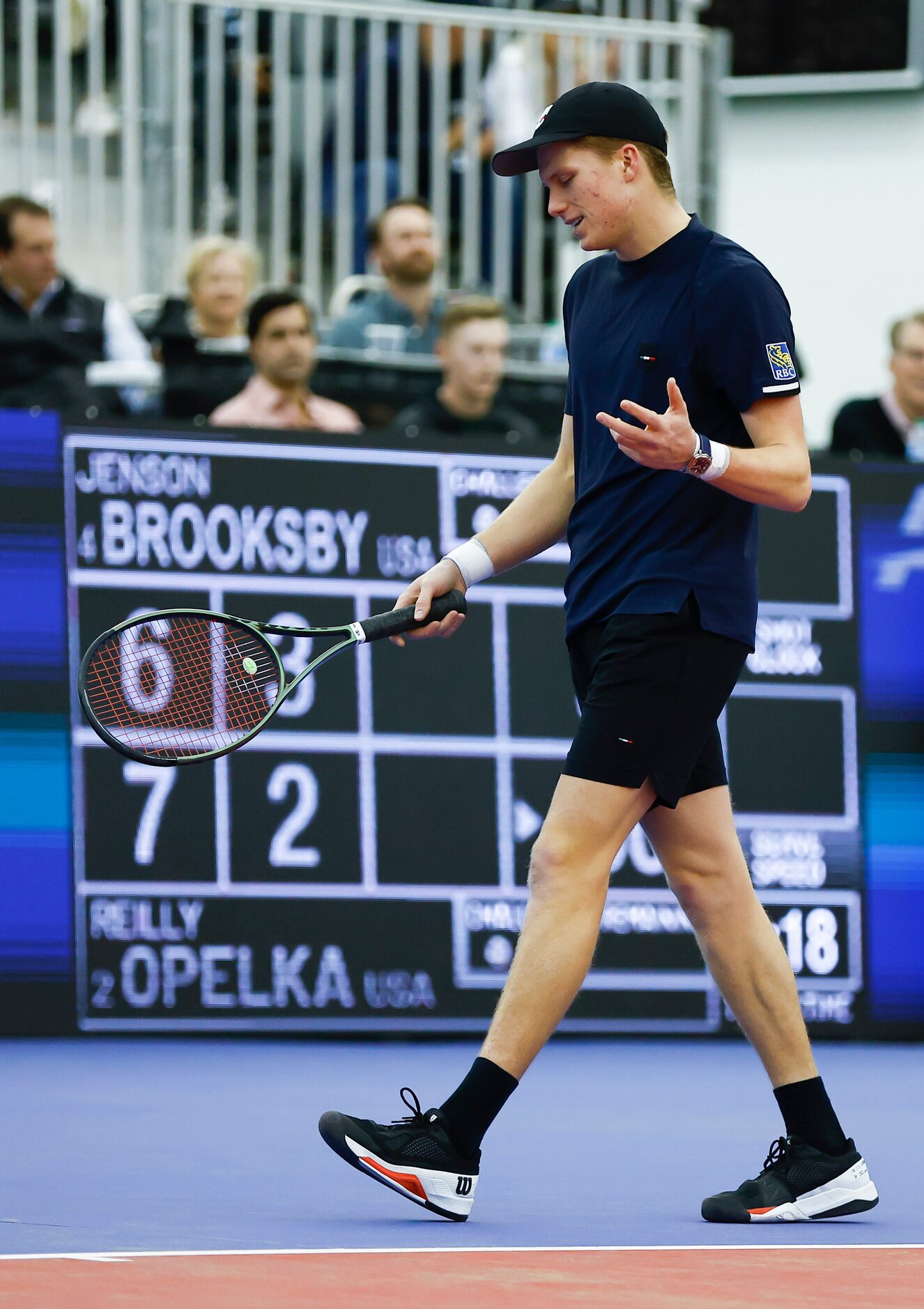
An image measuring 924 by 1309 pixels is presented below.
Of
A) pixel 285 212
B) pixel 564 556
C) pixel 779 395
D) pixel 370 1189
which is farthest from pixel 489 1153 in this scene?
pixel 285 212

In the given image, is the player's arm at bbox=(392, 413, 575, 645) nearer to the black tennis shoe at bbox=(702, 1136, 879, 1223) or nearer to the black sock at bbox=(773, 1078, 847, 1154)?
the black sock at bbox=(773, 1078, 847, 1154)

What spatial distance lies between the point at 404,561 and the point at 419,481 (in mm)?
254

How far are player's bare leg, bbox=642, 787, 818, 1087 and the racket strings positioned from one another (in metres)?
1.10

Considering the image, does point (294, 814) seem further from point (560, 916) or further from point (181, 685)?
point (560, 916)

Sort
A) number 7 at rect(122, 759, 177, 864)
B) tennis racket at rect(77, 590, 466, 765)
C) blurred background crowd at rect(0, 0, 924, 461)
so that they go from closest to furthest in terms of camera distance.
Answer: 1. tennis racket at rect(77, 590, 466, 765)
2. number 7 at rect(122, 759, 177, 864)
3. blurred background crowd at rect(0, 0, 924, 461)

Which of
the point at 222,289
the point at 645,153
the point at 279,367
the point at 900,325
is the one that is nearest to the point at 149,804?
the point at 279,367

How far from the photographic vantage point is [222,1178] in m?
4.36

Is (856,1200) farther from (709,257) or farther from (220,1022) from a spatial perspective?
(220,1022)

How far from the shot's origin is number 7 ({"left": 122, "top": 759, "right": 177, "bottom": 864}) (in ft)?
22.2

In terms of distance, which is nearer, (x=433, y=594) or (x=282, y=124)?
(x=433, y=594)

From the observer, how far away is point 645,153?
4.17 metres

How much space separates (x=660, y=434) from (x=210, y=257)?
544cm

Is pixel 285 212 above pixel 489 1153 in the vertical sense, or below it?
above

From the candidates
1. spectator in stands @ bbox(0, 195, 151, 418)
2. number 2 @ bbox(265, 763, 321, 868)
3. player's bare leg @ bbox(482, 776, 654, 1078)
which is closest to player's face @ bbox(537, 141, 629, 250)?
player's bare leg @ bbox(482, 776, 654, 1078)
